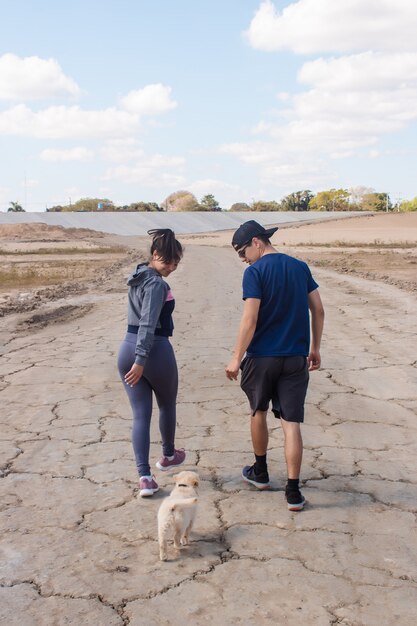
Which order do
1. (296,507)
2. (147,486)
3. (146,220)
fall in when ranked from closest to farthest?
(296,507), (147,486), (146,220)

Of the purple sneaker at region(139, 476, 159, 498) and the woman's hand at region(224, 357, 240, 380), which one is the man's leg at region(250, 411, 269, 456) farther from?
the purple sneaker at region(139, 476, 159, 498)

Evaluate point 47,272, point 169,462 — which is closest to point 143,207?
point 47,272

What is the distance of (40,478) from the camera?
4.70 metres

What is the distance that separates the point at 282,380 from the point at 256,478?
0.66 m

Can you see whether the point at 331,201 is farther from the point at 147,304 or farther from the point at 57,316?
the point at 147,304

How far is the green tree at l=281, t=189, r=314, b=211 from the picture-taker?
106 meters

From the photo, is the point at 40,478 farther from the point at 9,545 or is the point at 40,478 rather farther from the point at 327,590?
the point at 327,590

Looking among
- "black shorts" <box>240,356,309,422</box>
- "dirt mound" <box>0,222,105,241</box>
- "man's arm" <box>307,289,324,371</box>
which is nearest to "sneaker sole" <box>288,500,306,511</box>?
"black shorts" <box>240,356,309,422</box>

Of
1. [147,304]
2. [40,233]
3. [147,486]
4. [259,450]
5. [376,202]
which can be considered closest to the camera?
[147,304]

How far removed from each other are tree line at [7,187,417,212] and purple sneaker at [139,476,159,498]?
8444 cm

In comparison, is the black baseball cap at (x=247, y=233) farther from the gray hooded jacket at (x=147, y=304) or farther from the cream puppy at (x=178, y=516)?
the cream puppy at (x=178, y=516)

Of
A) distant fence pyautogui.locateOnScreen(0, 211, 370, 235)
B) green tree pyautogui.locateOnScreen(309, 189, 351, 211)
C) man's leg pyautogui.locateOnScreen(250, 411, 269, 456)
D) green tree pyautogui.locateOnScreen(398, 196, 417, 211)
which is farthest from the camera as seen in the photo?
green tree pyautogui.locateOnScreen(398, 196, 417, 211)

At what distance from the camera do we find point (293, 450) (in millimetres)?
4203

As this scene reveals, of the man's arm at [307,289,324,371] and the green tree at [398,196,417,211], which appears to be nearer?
the man's arm at [307,289,324,371]
